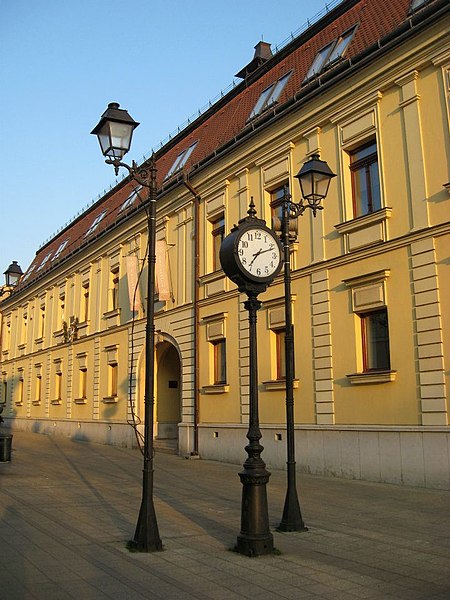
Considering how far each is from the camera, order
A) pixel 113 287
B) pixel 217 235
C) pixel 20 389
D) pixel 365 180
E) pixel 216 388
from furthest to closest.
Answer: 1. pixel 20 389
2. pixel 113 287
3. pixel 217 235
4. pixel 216 388
5. pixel 365 180

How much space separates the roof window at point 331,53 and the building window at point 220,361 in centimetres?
807

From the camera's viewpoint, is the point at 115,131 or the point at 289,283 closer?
the point at 115,131

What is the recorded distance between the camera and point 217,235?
68.1ft

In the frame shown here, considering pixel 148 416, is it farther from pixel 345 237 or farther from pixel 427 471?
pixel 345 237

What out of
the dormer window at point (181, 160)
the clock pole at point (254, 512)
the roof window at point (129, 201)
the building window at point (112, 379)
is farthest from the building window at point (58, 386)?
the clock pole at point (254, 512)

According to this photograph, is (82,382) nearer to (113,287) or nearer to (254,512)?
(113,287)

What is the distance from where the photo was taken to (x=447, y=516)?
9.77m

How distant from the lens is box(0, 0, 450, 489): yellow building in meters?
13.3

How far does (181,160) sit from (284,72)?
5864 millimetres

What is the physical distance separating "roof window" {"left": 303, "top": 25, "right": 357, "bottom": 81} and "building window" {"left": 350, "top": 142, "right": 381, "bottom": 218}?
2.75 meters

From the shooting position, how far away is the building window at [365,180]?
1493cm

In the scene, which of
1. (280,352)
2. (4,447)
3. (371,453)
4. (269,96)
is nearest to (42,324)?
(4,447)

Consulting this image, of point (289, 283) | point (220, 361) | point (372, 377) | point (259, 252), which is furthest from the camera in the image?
point (220, 361)

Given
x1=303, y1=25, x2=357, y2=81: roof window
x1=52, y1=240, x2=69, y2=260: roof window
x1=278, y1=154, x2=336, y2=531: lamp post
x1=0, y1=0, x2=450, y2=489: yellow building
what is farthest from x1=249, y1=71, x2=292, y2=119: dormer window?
x1=52, y1=240, x2=69, y2=260: roof window
